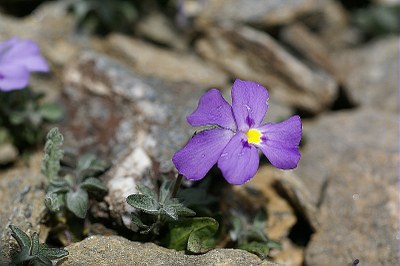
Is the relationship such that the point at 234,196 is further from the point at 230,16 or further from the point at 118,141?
the point at 230,16

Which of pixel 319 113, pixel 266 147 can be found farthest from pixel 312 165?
pixel 266 147

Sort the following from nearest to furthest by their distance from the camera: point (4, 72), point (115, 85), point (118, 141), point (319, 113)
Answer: point (4, 72)
point (118, 141)
point (115, 85)
point (319, 113)

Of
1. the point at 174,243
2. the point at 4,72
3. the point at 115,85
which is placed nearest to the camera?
the point at 174,243

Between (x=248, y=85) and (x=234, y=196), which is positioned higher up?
(x=248, y=85)

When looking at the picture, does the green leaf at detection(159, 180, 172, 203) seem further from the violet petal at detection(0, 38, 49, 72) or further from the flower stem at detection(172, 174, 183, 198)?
the violet petal at detection(0, 38, 49, 72)

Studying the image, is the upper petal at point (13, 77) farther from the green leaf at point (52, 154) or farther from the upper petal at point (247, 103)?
the upper petal at point (247, 103)

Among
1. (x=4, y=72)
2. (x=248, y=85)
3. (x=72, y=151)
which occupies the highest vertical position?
(x=248, y=85)

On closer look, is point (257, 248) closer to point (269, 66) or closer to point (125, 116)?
point (125, 116)

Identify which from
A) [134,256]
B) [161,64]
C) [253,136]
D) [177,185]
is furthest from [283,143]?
[161,64]
